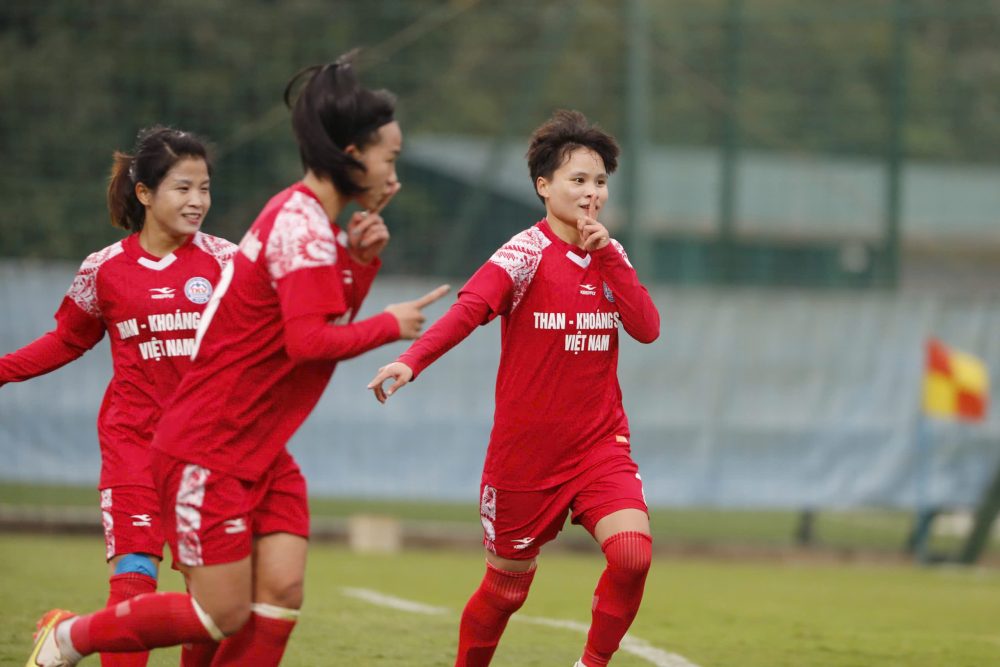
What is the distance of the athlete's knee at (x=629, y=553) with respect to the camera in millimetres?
5383

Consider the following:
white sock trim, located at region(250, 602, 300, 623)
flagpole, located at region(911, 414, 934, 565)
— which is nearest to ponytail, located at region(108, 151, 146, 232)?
white sock trim, located at region(250, 602, 300, 623)

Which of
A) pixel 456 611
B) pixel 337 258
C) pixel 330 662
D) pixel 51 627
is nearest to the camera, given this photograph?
pixel 337 258

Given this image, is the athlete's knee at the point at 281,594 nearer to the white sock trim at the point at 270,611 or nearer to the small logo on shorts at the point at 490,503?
the white sock trim at the point at 270,611

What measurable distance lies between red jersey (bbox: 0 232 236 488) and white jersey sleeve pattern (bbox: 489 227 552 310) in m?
1.09

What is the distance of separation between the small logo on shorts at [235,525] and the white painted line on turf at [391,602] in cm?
378

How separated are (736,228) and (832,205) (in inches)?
36.6

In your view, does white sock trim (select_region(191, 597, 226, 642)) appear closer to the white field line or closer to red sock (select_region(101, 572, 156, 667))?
red sock (select_region(101, 572, 156, 667))

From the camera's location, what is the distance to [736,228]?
47.3ft

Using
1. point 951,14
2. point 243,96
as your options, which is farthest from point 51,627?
point 951,14

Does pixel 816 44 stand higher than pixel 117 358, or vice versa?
pixel 816 44

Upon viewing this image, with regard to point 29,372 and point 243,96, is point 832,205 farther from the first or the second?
point 29,372

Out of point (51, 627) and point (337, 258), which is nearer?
point (337, 258)

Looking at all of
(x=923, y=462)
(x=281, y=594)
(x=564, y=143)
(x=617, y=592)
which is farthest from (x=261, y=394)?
(x=923, y=462)

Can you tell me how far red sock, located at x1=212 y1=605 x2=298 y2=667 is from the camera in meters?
4.61
